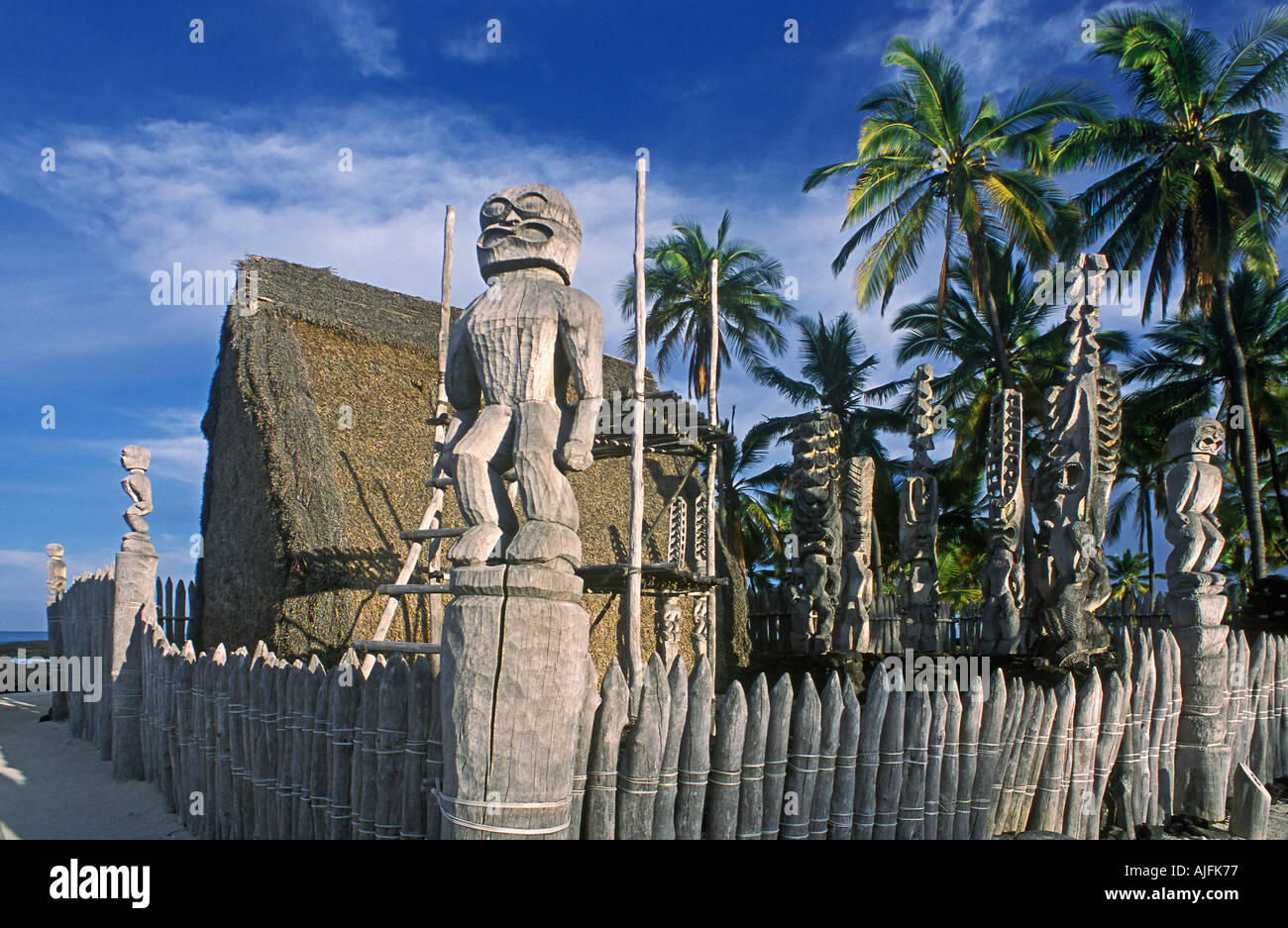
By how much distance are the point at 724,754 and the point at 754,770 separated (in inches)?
7.4

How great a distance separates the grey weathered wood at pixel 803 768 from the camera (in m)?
3.82

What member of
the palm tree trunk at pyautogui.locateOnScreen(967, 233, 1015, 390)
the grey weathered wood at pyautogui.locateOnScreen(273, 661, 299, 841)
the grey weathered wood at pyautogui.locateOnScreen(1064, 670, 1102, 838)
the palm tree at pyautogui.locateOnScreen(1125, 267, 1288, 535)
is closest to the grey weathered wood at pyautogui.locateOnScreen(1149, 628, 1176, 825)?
the grey weathered wood at pyautogui.locateOnScreen(1064, 670, 1102, 838)

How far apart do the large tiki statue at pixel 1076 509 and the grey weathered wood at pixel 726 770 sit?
6110mm

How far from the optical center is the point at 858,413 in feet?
83.5

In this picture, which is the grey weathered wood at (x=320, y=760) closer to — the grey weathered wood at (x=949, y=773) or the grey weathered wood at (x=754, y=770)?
the grey weathered wood at (x=754, y=770)

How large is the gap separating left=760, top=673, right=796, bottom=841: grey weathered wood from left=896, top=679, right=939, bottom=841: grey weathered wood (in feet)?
2.72

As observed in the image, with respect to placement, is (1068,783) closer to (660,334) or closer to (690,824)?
(690,824)

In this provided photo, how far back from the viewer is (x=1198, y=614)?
6270 mm

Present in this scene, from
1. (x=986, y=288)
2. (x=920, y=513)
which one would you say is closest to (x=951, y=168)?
(x=986, y=288)

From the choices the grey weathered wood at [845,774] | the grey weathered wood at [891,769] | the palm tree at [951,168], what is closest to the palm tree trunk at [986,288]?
the palm tree at [951,168]

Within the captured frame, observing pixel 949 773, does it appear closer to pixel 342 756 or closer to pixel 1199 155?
pixel 342 756

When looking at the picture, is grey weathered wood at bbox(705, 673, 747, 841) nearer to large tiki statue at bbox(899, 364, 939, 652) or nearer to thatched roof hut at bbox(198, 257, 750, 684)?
thatched roof hut at bbox(198, 257, 750, 684)
